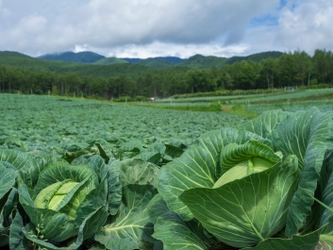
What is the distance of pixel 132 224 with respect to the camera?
6.18 ft

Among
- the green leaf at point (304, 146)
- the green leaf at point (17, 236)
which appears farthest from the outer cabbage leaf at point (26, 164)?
the green leaf at point (304, 146)

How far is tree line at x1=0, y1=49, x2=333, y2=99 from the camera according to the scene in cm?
8638

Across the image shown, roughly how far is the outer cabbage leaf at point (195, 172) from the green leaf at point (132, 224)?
30 centimetres

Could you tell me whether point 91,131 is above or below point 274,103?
above

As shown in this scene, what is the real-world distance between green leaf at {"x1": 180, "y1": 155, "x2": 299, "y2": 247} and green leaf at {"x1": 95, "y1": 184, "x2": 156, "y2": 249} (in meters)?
0.52

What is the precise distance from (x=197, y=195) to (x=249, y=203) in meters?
0.21

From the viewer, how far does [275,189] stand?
1.32 m

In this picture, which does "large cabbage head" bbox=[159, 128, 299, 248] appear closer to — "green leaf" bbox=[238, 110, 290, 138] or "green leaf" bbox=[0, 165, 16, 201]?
"green leaf" bbox=[238, 110, 290, 138]

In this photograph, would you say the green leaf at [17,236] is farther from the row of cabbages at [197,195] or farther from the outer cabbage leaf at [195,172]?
the outer cabbage leaf at [195,172]

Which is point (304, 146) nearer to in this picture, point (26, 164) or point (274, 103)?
point (26, 164)

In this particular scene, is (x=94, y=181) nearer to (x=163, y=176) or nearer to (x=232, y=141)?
(x=163, y=176)

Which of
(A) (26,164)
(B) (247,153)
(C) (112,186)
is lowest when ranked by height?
(C) (112,186)

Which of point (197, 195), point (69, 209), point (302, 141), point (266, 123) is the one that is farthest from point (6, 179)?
point (302, 141)

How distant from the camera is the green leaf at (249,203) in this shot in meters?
1.28
